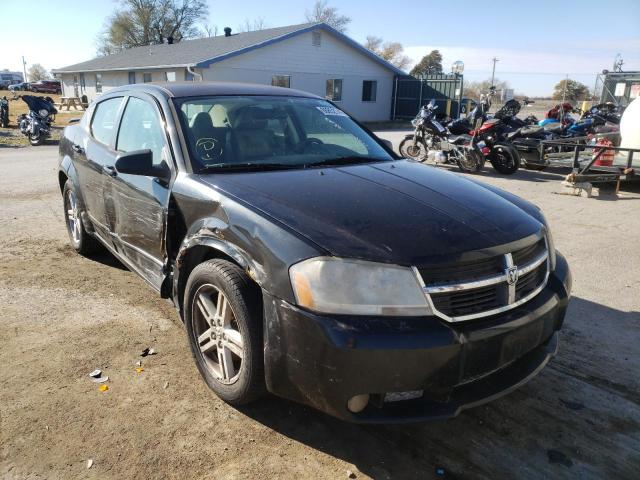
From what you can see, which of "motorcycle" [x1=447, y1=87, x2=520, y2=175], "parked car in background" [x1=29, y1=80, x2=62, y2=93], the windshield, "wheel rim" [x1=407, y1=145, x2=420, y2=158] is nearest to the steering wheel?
the windshield

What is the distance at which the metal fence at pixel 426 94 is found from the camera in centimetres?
2867

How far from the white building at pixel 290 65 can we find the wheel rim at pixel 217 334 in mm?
22283

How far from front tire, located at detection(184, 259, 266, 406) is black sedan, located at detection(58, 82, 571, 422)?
11 mm

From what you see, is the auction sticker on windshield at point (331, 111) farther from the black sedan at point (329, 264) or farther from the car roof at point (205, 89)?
the black sedan at point (329, 264)

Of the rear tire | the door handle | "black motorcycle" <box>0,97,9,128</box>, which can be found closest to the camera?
the door handle

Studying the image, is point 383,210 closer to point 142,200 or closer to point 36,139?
point 142,200

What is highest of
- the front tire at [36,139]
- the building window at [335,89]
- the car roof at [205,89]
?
the building window at [335,89]

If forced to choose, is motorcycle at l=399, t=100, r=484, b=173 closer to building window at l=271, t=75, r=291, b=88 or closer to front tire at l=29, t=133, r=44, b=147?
front tire at l=29, t=133, r=44, b=147

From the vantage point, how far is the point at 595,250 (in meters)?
5.86

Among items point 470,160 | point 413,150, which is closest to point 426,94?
point 413,150

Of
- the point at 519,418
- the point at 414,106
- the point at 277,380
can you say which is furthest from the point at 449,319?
the point at 414,106

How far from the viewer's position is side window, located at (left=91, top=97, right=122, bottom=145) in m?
4.24

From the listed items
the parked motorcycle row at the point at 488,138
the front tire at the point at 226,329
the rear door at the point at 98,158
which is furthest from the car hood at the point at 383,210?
the parked motorcycle row at the point at 488,138

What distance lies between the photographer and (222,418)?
9.11ft
